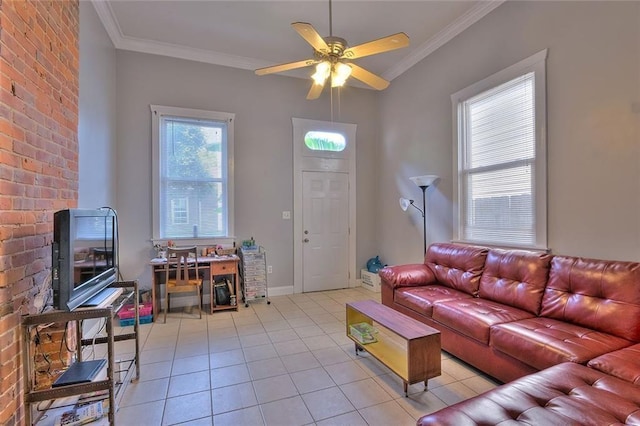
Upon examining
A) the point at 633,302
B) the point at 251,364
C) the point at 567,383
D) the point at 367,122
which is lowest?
the point at 251,364

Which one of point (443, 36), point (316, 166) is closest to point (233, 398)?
point (316, 166)

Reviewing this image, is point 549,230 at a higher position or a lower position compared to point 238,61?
lower

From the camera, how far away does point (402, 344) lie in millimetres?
2662

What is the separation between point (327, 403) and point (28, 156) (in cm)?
241

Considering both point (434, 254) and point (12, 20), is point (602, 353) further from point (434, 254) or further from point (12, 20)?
point (12, 20)

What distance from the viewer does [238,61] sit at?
173 inches

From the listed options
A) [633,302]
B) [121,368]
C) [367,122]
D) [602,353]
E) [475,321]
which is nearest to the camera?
[602,353]

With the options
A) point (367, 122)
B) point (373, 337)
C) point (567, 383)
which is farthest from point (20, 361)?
point (367, 122)

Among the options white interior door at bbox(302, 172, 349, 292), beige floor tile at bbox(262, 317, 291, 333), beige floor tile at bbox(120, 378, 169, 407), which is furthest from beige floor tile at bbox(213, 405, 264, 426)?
white interior door at bbox(302, 172, 349, 292)

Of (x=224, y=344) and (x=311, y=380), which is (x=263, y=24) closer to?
(x=224, y=344)

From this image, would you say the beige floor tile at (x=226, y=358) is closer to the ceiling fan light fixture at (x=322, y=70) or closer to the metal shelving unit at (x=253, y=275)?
the metal shelving unit at (x=253, y=275)

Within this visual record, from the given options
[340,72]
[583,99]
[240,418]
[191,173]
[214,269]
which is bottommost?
[240,418]

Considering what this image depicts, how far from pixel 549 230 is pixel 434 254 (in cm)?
114

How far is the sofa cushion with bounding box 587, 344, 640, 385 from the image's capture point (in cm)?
153
